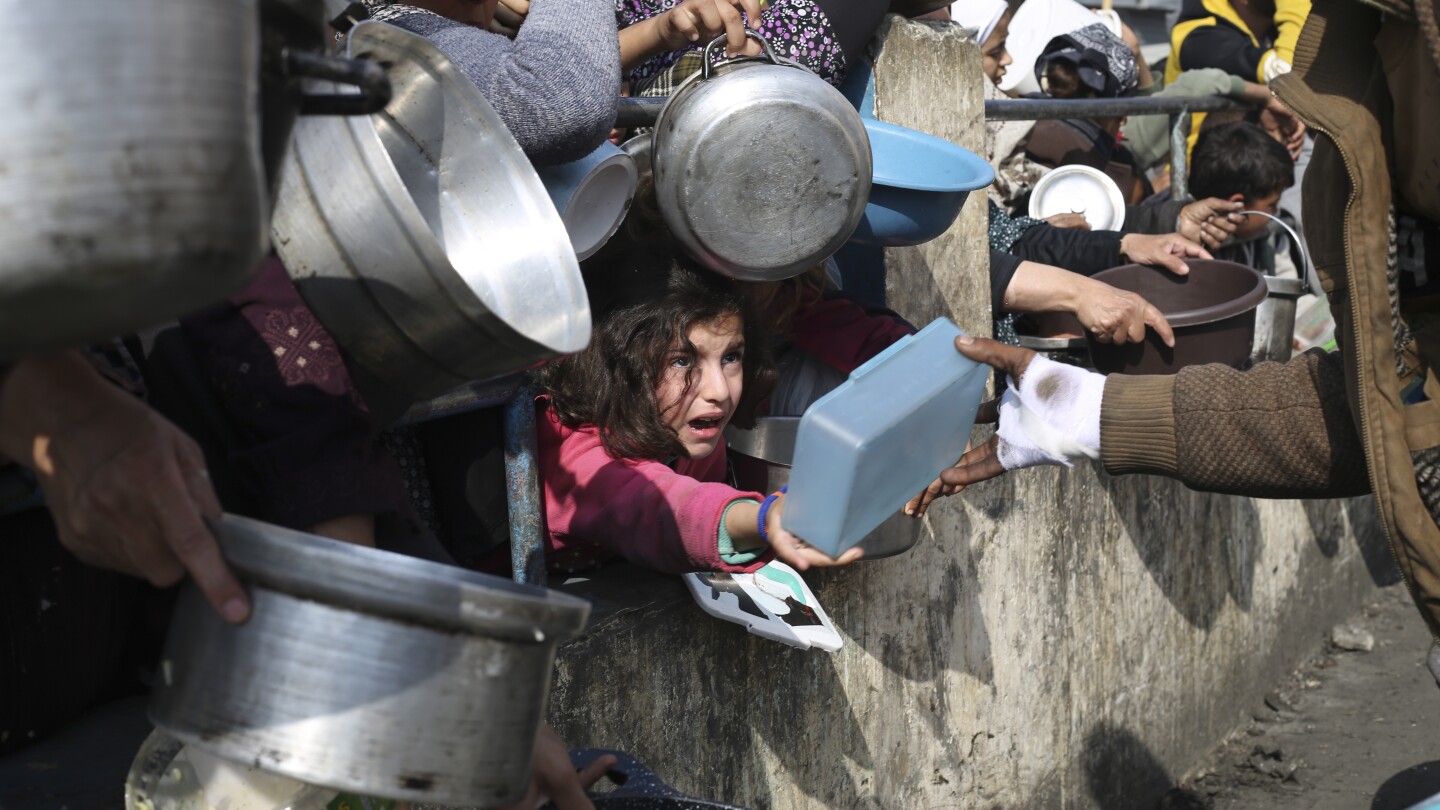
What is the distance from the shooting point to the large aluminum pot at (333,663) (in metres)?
1.06

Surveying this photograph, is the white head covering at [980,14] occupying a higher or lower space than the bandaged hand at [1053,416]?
lower

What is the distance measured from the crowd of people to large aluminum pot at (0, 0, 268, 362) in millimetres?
275

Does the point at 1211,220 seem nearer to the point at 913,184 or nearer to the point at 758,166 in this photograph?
the point at 913,184

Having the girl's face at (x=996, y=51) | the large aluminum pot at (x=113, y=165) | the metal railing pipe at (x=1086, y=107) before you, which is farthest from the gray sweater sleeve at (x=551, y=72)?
the girl's face at (x=996, y=51)

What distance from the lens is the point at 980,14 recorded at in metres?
5.56

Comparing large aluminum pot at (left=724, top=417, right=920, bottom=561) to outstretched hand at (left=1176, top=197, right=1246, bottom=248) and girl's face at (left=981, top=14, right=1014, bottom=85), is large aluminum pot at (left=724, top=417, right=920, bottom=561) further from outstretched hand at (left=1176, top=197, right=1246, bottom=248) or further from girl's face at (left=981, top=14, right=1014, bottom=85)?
girl's face at (left=981, top=14, right=1014, bottom=85)

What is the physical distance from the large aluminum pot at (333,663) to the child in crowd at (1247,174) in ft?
13.6

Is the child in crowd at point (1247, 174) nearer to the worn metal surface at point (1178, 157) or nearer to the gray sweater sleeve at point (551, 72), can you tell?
the worn metal surface at point (1178, 157)

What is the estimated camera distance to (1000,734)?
11.1ft

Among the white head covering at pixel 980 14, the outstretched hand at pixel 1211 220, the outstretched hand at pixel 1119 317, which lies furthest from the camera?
the white head covering at pixel 980 14

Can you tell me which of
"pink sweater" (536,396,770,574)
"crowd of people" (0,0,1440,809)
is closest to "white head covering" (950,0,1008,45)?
"crowd of people" (0,0,1440,809)

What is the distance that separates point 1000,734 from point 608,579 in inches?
56.2

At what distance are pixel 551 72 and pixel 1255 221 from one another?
11.5 feet

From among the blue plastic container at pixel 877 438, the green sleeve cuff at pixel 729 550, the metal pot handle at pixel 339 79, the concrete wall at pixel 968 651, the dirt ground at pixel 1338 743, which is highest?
the metal pot handle at pixel 339 79
